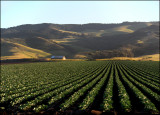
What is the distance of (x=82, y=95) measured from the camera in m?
18.5

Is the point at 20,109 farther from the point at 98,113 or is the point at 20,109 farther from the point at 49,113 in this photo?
the point at 98,113

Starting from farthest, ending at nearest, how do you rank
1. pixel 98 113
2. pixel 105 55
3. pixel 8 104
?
1. pixel 105 55
2. pixel 8 104
3. pixel 98 113

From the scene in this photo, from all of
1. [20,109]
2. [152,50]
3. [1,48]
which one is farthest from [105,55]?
[20,109]

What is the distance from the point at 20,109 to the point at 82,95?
7146mm

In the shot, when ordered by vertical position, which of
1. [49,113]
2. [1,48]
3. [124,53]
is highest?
[1,48]

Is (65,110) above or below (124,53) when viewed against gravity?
below

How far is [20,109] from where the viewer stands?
15039 millimetres

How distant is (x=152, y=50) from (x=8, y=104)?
183278 mm

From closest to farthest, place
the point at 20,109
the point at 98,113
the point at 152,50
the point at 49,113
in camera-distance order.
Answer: the point at 98,113
the point at 49,113
the point at 20,109
the point at 152,50

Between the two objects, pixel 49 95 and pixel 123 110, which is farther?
pixel 49 95

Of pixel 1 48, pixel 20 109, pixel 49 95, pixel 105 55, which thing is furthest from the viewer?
pixel 1 48

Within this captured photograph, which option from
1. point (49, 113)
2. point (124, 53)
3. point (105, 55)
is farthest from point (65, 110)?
point (124, 53)

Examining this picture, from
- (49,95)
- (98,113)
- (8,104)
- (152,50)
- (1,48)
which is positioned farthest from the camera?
(1,48)

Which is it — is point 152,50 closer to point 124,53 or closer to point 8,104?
point 124,53
